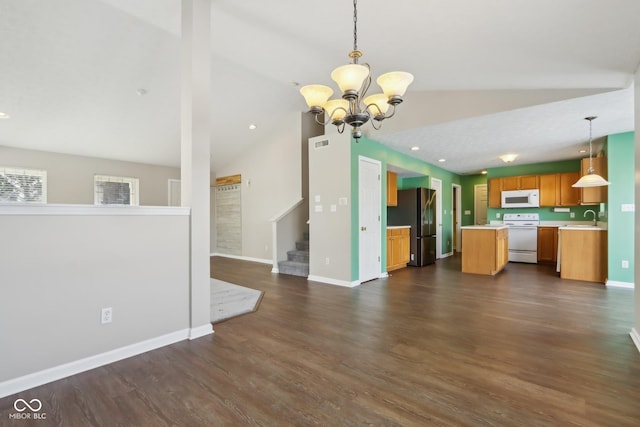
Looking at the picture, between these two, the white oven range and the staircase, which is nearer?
the staircase

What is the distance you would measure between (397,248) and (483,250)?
1.58 m

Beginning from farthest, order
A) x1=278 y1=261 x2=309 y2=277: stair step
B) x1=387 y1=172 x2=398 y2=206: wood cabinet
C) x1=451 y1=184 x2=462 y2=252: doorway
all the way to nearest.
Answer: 1. x1=451 y1=184 x2=462 y2=252: doorway
2. x1=387 y1=172 x2=398 y2=206: wood cabinet
3. x1=278 y1=261 x2=309 y2=277: stair step

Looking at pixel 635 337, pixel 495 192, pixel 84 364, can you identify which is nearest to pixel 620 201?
pixel 495 192

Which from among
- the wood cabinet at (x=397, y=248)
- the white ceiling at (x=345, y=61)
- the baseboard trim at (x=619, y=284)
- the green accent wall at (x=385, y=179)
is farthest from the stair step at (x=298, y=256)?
the baseboard trim at (x=619, y=284)

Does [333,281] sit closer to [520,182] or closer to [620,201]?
[620,201]

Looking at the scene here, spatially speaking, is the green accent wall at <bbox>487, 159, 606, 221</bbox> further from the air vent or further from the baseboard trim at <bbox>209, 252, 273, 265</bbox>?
the baseboard trim at <bbox>209, 252, 273, 265</bbox>

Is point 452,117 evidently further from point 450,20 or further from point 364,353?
point 364,353

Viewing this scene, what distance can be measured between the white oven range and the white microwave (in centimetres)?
31

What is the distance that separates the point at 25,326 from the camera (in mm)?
1923

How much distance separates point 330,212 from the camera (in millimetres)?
4883

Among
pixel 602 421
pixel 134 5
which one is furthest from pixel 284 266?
pixel 602 421

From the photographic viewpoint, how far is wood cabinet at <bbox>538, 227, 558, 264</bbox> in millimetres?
6684

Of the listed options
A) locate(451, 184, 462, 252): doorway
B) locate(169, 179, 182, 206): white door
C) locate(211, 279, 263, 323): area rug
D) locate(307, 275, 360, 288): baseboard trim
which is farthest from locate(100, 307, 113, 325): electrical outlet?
locate(451, 184, 462, 252): doorway

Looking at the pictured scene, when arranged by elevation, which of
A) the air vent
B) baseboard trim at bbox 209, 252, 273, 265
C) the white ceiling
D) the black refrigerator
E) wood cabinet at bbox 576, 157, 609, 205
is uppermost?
the white ceiling
